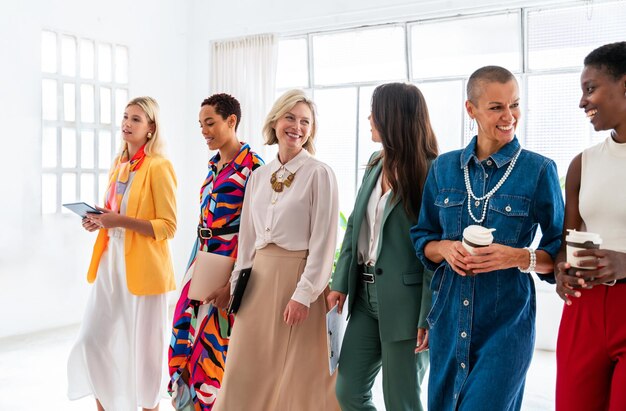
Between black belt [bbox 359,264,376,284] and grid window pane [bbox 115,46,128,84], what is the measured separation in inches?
215

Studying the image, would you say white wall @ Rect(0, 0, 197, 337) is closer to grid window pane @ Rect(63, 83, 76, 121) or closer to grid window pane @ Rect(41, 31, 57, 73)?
grid window pane @ Rect(41, 31, 57, 73)

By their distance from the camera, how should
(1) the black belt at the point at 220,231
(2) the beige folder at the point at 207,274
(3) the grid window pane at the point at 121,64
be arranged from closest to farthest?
(2) the beige folder at the point at 207,274, (1) the black belt at the point at 220,231, (3) the grid window pane at the point at 121,64

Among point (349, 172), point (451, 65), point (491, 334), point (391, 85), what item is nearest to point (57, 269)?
point (349, 172)

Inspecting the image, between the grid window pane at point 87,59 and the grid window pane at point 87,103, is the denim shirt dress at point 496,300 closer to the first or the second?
the grid window pane at point 87,103

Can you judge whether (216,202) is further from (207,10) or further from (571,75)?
(207,10)

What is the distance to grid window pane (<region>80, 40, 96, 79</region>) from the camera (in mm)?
6809

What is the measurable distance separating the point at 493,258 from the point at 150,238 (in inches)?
81.7

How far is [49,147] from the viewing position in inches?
255

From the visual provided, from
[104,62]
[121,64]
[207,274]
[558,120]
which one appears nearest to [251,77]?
[121,64]

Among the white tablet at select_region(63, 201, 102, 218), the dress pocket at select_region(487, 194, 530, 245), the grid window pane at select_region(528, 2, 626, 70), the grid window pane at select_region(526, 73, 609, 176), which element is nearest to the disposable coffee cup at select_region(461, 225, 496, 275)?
the dress pocket at select_region(487, 194, 530, 245)

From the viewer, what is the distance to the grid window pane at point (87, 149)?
683cm

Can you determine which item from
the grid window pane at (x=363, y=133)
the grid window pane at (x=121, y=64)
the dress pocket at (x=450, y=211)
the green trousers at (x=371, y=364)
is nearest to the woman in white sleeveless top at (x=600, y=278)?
the dress pocket at (x=450, y=211)

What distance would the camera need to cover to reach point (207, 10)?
26.2ft

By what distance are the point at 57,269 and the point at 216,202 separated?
4.09m
